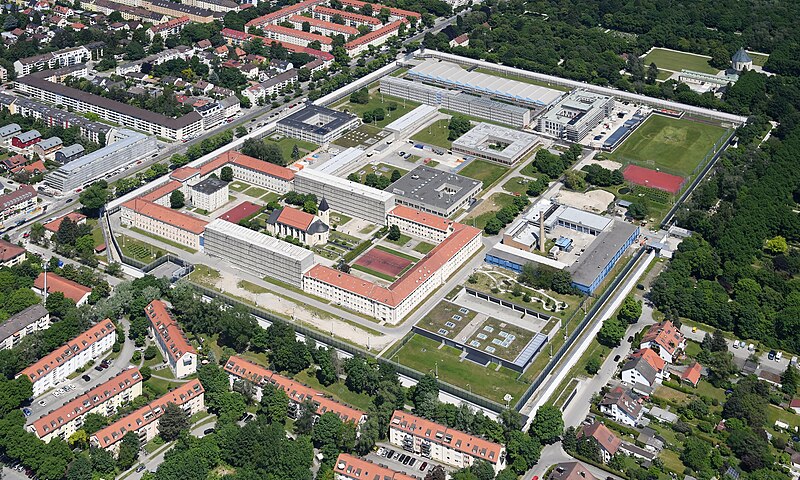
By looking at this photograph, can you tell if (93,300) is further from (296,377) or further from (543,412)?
(543,412)

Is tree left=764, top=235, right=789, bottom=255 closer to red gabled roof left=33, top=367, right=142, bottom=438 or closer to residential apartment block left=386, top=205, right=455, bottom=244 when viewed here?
residential apartment block left=386, top=205, right=455, bottom=244

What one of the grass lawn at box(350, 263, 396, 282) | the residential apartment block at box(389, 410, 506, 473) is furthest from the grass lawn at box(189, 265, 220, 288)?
the residential apartment block at box(389, 410, 506, 473)

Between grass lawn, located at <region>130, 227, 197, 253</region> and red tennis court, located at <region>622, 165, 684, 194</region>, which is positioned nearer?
grass lawn, located at <region>130, 227, 197, 253</region>

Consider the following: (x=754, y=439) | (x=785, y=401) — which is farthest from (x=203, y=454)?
(x=785, y=401)

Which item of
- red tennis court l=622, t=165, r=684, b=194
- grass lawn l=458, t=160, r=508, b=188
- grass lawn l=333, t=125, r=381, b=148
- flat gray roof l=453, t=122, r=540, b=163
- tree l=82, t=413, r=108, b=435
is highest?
tree l=82, t=413, r=108, b=435

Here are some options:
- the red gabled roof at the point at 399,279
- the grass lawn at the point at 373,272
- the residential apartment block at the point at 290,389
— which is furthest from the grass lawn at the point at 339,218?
the residential apartment block at the point at 290,389

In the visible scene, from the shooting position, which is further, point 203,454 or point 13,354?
point 13,354

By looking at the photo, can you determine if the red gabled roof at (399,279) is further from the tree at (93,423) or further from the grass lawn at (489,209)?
the tree at (93,423)
